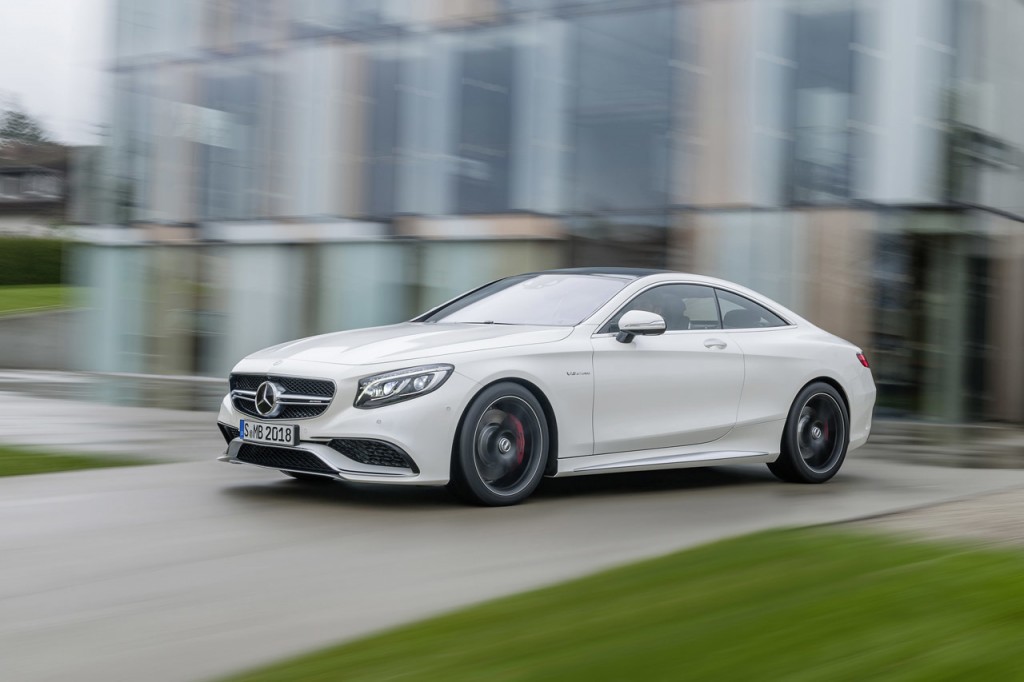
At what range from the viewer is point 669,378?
776 cm

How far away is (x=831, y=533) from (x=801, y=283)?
11.9 m

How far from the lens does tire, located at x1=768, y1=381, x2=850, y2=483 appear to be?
8547 millimetres

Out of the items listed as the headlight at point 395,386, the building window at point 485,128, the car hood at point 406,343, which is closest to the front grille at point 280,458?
the headlight at point 395,386

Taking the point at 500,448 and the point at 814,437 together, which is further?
the point at 814,437

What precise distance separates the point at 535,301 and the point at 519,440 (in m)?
1.30

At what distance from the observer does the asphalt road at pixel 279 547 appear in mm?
4043

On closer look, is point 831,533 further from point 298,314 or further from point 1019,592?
point 298,314

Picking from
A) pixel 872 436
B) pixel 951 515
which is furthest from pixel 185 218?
pixel 951 515

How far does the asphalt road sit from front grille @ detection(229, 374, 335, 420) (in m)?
0.49

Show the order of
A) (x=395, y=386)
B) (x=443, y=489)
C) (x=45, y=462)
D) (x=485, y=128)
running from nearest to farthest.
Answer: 1. (x=395, y=386)
2. (x=443, y=489)
3. (x=45, y=462)
4. (x=485, y=128)

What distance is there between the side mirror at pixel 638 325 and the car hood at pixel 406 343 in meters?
0.33

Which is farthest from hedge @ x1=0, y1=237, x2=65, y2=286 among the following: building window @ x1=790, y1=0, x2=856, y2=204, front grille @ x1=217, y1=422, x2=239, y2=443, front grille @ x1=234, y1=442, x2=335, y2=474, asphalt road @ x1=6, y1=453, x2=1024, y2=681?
front grille @ x1=234, y1=442, x2=335, y2=474

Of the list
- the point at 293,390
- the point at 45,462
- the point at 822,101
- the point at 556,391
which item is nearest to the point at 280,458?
the point at 293,390

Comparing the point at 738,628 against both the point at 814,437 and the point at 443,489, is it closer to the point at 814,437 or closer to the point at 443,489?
the point at 443,489
